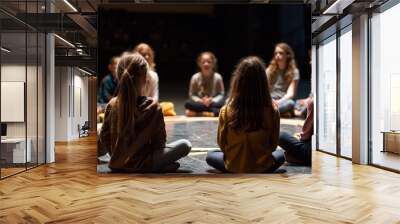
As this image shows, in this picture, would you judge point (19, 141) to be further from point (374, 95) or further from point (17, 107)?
point (374, 95)

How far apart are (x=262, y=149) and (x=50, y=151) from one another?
433 cm

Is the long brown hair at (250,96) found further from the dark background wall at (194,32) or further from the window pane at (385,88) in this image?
the window pane at (385,88)

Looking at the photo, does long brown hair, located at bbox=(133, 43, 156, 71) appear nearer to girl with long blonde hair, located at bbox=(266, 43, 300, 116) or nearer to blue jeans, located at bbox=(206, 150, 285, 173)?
blue jeans, located at bbox=(206, 150, 285, 173)

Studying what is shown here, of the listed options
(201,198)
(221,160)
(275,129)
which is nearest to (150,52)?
(221,160)

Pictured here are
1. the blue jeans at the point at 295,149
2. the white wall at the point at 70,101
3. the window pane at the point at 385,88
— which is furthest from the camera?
the white wall at the point at 70,101

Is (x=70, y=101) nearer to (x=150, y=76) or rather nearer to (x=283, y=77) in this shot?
(x=150, y=76)

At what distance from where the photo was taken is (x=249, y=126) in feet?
20.1

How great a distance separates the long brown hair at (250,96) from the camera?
240 inches

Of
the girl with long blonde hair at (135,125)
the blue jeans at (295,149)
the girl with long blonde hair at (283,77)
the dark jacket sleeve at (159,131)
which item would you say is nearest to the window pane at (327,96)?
the blue jeans at (295,149)

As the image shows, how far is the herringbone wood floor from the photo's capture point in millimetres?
3943

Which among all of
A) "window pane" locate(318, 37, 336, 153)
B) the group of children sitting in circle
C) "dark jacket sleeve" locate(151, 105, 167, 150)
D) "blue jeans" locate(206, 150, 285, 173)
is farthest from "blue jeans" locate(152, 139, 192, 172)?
"window pane" locate(318, 37, 336, 153)

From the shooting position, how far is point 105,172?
20.9ft

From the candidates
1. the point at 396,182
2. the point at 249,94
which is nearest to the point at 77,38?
the point at 249,94

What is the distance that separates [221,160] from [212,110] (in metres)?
0.76
